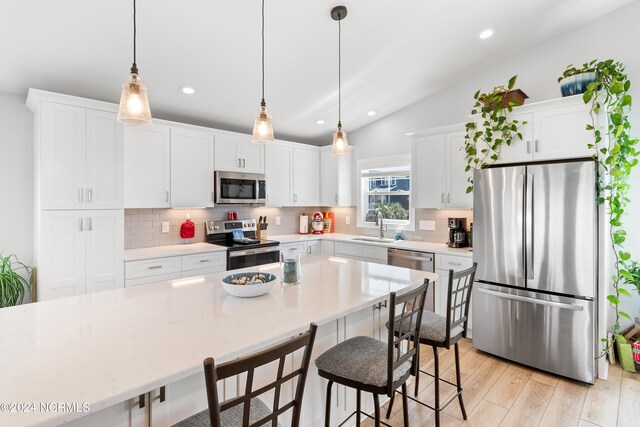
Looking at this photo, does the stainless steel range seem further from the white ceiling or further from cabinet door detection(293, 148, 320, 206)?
the white ceiling

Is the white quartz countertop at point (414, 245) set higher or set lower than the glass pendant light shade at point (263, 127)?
lower

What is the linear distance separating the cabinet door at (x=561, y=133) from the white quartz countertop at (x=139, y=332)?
1.87 meters

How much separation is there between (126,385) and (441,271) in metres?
3.29

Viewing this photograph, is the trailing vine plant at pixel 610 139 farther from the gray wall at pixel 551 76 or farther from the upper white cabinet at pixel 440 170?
the upper white cabinet at pixel 440 170

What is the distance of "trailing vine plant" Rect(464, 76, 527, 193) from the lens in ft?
10.1

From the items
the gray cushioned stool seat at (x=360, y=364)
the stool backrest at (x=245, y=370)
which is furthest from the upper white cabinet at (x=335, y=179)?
Answer: the stool backrest at (x=245, y=370)

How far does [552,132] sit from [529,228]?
0.87 meters

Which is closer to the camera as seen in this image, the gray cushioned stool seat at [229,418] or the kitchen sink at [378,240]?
the gray cushioned stool seat at [229,418]

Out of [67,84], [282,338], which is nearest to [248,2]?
[67,84]

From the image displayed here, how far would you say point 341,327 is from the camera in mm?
2021

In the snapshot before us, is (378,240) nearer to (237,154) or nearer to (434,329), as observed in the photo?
(237,154)

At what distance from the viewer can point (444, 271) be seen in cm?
362

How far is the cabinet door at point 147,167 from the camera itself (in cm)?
340

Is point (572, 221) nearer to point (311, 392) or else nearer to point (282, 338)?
point (311, 392)
